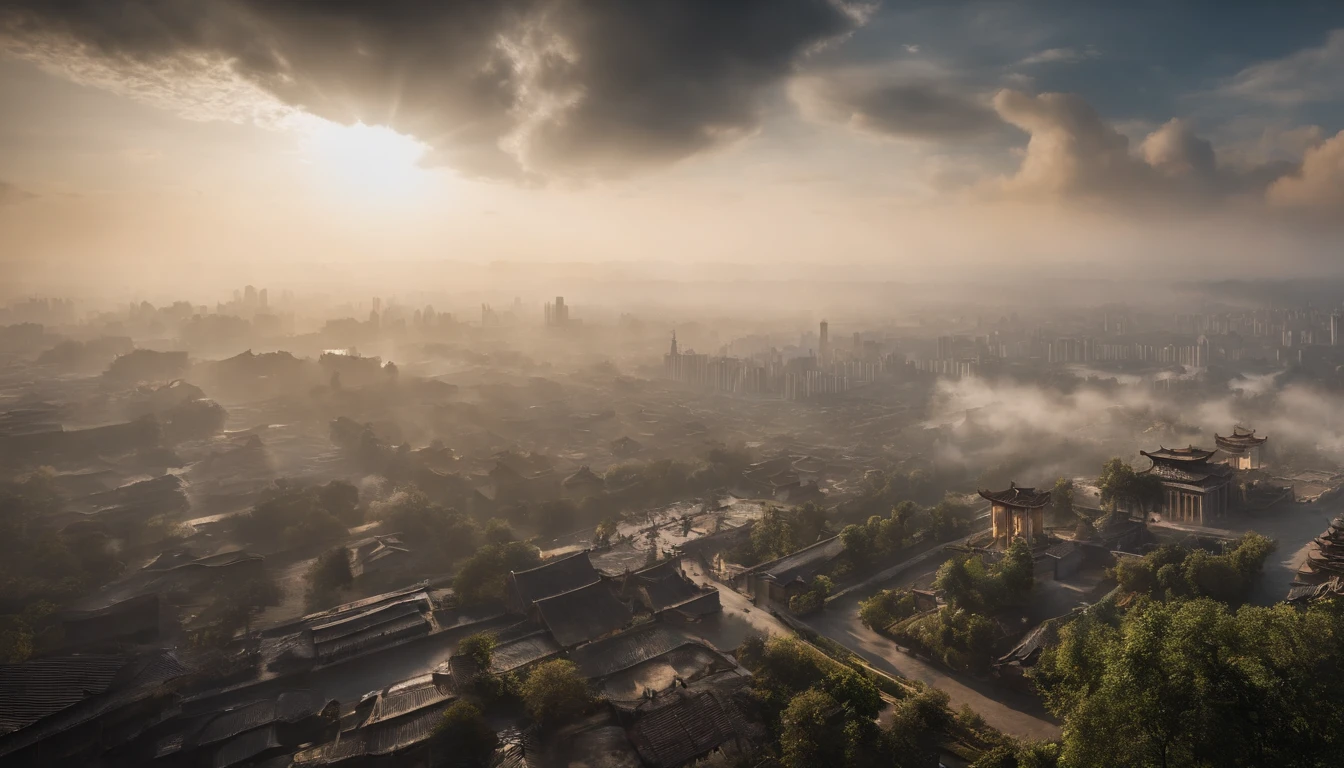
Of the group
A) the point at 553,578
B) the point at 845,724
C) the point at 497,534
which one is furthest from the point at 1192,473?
the point at 497,534

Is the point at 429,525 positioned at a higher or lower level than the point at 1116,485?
lower

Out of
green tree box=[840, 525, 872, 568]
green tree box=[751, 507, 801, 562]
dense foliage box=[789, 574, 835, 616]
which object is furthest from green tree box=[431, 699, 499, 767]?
green tree box=[840, 525, 872, 568]

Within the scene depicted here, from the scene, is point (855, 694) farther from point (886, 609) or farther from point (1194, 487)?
point (1194, 487)

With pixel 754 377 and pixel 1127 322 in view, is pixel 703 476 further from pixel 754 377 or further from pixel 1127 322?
pixel 1127 322

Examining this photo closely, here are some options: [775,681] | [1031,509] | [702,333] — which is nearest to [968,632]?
[775,681]

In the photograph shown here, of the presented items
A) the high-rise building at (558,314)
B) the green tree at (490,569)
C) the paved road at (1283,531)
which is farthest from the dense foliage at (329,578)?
the high-rise building at (558,314)

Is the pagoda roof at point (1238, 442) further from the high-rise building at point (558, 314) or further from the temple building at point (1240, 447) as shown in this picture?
the high-rise building at point (558, 314)
